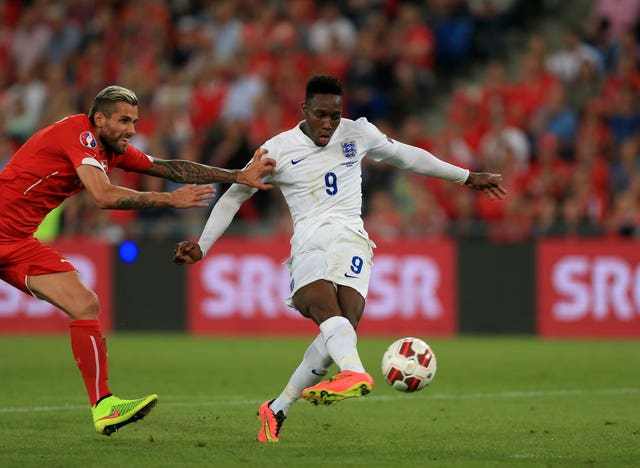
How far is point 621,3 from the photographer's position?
1912cm

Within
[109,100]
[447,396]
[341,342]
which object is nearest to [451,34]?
[447,396]

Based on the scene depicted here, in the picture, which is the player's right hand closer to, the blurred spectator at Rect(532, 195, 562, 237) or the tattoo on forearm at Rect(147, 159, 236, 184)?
the tattoo on forearm at Rect(147, 159, 236, 184)

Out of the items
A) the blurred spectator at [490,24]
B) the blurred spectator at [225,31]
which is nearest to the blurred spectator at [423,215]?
the blurred spectator at [490,24]

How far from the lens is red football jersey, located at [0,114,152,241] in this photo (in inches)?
317

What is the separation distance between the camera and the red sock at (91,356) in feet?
26.8

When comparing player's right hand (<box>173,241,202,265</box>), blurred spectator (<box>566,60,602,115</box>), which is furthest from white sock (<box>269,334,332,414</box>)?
blurred spectator (<box>566,60,602,115</box>)

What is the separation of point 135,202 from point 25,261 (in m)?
0.94

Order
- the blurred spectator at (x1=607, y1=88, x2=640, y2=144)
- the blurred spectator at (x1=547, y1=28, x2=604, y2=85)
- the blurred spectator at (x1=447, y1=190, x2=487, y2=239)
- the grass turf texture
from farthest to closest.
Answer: the blurred spectator at (x1=547, y1=28, x2=604, y2=85) < the blurred spectator at (x1=607, y1=88, x2=640, y2=144) < the blurred spectator at (x1=447, y1=190, x2=487, y2=239) < the grass turf texture

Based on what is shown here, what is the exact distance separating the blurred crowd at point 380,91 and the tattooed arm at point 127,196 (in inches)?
375

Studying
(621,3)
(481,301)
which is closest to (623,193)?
(481,301)

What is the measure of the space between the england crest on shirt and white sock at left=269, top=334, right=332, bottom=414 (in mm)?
1249

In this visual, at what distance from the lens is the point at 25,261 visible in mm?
8281

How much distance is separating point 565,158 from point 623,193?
1274 mm

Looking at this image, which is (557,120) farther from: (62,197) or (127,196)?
(127,196)
